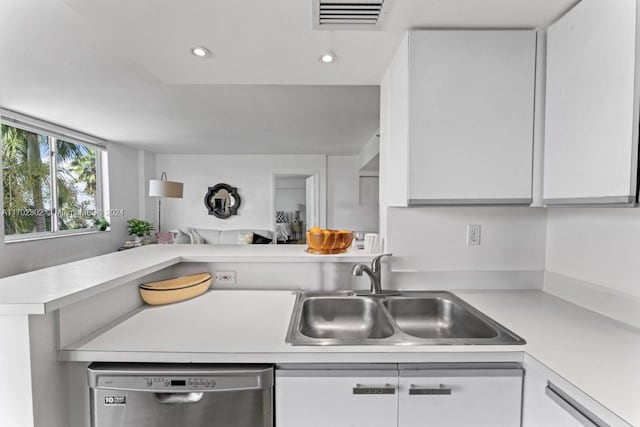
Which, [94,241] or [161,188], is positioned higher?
[161,188]

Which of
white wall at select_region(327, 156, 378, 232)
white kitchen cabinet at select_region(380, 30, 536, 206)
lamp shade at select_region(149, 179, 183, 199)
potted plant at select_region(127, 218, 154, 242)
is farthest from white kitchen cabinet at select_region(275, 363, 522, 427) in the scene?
white wall at select_region(327, 156, 378, 232)

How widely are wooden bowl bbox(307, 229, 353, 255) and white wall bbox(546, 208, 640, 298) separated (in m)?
1.04

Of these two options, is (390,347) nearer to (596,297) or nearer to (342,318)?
(342,318)

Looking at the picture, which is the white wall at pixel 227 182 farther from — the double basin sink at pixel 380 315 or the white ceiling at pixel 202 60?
the double basin sink at pixel 380 315

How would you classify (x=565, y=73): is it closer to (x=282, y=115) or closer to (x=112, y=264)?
(x=112, y=264)

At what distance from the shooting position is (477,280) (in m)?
1.59

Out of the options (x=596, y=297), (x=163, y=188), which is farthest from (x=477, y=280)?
(x=163, y=188)

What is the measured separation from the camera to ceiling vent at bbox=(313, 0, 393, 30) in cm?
111

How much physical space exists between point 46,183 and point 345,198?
462 cm

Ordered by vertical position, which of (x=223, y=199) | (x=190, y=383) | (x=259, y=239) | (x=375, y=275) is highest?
(x=223, y=199)

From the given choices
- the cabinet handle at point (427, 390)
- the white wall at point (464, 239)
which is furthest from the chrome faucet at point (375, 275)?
the cabinet handle at point (427, 390)

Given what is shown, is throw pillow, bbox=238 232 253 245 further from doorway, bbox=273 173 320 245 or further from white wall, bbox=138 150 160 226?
white wall, bbox=138 150 160 226

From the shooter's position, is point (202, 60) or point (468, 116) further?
point (202, 60)

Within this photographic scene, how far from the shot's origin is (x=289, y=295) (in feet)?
5.10
